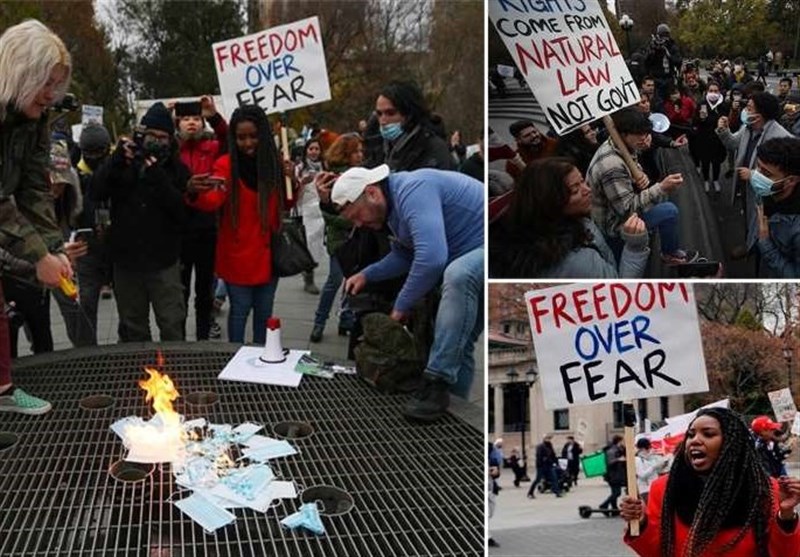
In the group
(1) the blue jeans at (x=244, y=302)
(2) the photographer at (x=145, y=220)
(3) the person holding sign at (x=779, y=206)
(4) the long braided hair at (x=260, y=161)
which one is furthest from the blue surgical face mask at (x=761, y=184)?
(2) the photographer at (x=145, y=220)

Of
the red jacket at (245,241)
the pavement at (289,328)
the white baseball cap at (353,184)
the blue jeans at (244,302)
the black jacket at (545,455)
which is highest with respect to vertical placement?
the white baseball cap at (353,184)

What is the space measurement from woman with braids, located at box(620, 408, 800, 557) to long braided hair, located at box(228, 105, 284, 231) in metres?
3.01

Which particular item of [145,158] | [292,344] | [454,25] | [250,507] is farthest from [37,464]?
[454,25]

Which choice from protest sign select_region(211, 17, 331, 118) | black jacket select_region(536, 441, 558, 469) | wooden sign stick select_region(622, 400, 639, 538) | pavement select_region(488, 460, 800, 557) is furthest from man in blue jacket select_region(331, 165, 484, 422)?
protest sign select_region(211, 17, 331, 118)

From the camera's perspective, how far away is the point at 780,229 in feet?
8.20

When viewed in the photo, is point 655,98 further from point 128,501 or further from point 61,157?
point 61,157

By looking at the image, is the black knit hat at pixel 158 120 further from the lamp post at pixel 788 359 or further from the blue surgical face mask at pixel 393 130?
the lamp post at pixel 788 359

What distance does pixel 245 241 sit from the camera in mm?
4906

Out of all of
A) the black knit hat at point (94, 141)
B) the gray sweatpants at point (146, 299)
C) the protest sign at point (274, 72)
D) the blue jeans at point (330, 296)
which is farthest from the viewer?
the blue jeans at point (330, 296)

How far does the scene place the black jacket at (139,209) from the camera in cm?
477

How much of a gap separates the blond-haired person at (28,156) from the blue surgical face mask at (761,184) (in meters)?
2.48

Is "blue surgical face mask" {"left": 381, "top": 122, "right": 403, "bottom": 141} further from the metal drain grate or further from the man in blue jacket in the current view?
the metal drain grate

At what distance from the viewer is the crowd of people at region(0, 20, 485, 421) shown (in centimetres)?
348

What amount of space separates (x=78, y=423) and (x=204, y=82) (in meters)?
22.4
